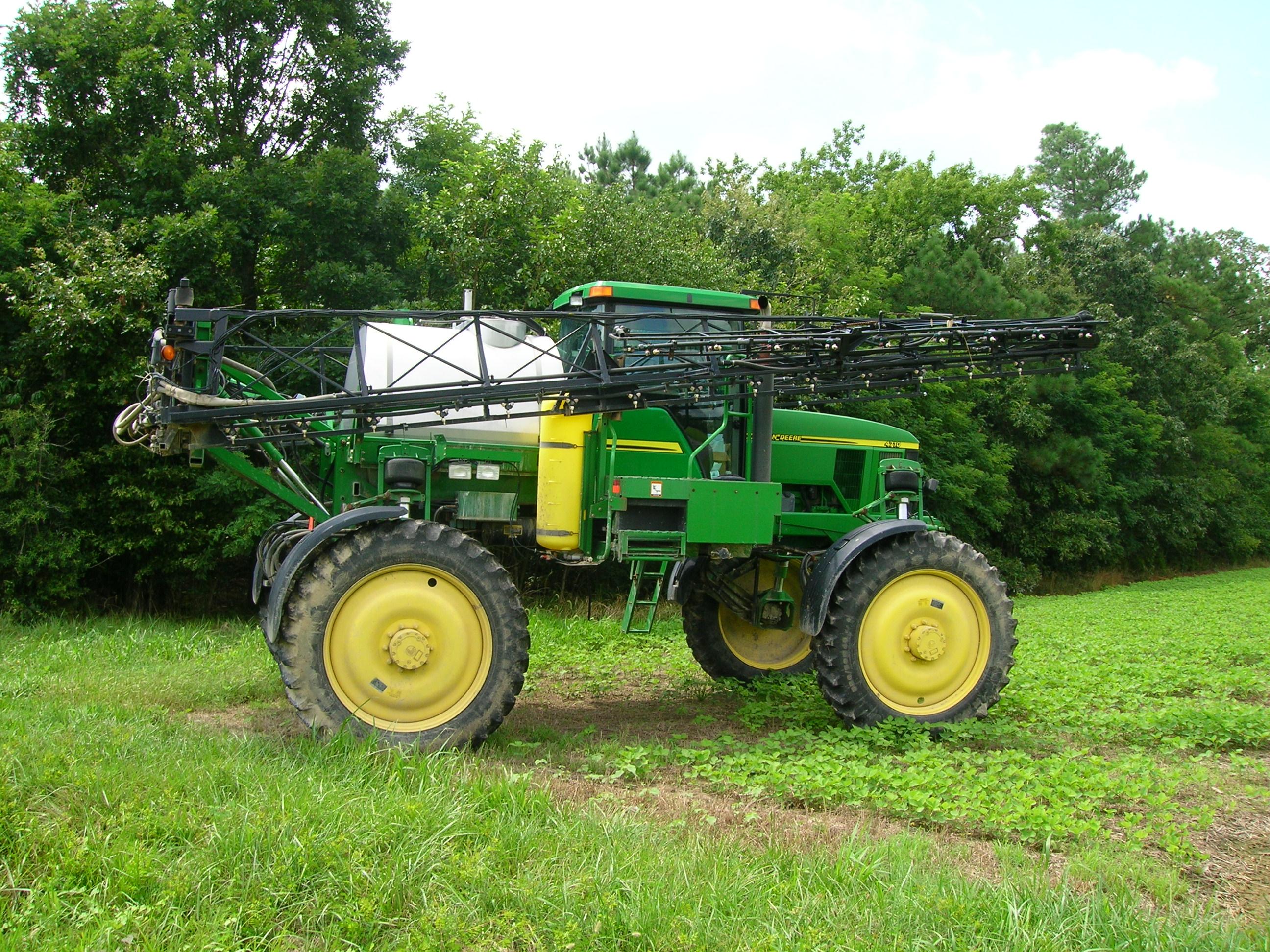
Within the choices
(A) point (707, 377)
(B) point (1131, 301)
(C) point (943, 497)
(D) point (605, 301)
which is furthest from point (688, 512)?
(B) point (1131, 301)

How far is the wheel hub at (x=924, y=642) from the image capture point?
7.42m

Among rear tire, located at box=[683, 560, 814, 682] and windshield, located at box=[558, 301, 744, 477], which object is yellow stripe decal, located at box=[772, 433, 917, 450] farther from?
rear tire, located at box=[683, 560, 814, 682]

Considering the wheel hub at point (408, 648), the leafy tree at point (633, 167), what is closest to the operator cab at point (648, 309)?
the wheel hub at point (408, 648)

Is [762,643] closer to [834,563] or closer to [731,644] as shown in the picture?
[731,644]

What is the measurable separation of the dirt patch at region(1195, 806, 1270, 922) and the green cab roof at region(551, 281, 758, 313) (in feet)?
14.9

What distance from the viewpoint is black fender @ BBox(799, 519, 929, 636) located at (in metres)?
7.34

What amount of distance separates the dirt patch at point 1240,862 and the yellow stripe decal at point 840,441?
4008 mm

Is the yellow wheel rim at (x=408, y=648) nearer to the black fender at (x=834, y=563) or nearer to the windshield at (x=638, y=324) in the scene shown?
the windshield at (x=638, y=324)

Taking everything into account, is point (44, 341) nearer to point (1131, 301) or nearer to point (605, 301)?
point (605, 301)

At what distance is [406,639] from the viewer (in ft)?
21.0

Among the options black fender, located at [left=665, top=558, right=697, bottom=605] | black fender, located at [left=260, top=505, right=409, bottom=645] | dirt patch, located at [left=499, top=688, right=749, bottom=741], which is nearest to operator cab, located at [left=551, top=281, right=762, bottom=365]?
black fender, located at [left=260, top=505, right=409, bottom=645]

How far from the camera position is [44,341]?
44.9ft

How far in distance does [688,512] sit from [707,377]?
0.97 m

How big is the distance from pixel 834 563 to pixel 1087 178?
59558mm
